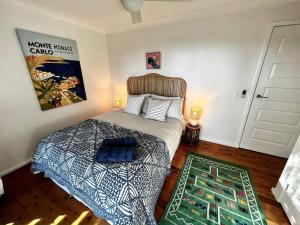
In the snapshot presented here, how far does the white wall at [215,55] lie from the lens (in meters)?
2.01

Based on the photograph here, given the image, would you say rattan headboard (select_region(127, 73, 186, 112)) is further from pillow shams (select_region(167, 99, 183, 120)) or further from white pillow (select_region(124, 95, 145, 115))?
white pillow (select_region(124, 95, 145, 115))

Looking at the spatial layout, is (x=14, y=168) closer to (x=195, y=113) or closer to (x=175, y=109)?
(x=175, y=109)

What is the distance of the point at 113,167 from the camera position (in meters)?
1.23

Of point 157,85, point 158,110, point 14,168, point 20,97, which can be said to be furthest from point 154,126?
point 14,168

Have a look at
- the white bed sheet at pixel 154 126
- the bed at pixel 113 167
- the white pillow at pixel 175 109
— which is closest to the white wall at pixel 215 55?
the white pillow at pixel 175 109

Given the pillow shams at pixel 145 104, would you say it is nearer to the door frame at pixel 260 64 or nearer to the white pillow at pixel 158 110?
the white pillow at pixel 158 110

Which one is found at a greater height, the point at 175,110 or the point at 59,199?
the point at 175,110

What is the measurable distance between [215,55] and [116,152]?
2.23 meters

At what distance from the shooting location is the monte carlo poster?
2.00 metres

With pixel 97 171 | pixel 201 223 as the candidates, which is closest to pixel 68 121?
pixel 97 171

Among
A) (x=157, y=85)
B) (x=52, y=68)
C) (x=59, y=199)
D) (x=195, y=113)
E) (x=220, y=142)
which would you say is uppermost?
(x=52, y=68)

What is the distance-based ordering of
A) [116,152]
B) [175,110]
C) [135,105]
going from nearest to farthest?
[116,152] → [175,110] → [135,105]

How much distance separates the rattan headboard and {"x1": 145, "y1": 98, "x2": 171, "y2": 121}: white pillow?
432mm

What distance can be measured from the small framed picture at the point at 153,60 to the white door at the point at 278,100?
175cm
